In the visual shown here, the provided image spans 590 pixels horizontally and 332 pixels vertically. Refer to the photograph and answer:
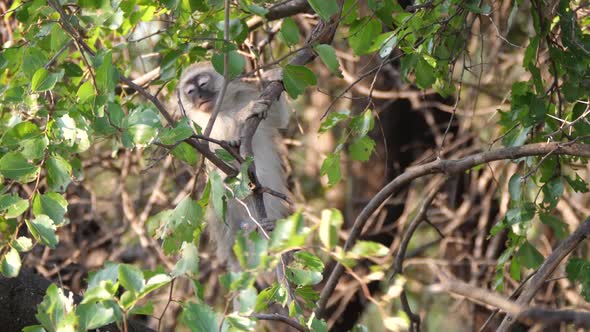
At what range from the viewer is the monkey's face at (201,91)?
566 cm

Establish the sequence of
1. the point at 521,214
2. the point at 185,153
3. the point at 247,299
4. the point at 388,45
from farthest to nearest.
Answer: the point at 521,214, the point at 388,45, the point at 185,153, the point at 247,299

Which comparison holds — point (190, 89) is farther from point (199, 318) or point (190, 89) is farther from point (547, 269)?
point (199, 318)

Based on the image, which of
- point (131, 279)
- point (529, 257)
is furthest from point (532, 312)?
point (529, 257)

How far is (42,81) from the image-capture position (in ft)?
8.76

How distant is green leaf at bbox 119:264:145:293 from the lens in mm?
2053

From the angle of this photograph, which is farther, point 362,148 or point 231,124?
point 231,124

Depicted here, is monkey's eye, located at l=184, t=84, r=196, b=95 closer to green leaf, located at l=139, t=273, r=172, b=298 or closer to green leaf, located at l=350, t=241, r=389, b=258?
green leaf, located at l=139, t=273, r=172, b=298

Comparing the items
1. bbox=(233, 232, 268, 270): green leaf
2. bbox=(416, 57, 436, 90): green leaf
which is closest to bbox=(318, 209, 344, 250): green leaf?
bbox=(233, 232, 268, 270): green leaf

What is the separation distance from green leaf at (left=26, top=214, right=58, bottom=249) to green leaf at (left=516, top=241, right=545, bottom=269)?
1.75 m

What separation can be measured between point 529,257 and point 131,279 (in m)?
1.84

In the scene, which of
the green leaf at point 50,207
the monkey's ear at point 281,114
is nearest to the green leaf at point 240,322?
the green leaf at point 50,207

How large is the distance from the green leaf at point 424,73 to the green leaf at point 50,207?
1.31 m

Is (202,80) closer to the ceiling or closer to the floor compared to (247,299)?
closer to the floor

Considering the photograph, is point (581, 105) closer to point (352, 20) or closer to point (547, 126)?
point (547, 126)
